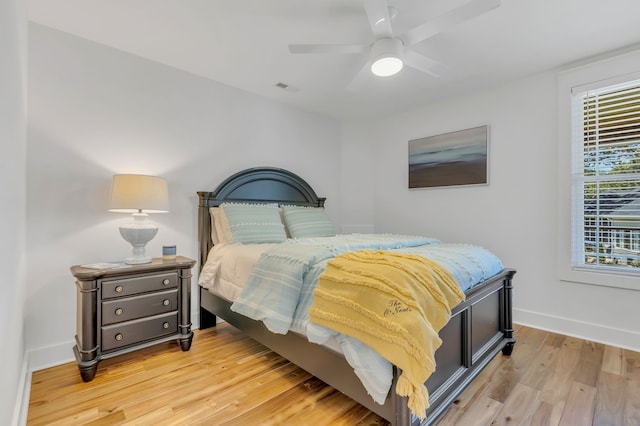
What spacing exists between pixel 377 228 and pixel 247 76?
2.63 metres

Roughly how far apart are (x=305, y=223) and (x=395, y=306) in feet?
7.04

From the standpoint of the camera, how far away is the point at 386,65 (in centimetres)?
213

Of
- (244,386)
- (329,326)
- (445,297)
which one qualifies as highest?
(445,297)

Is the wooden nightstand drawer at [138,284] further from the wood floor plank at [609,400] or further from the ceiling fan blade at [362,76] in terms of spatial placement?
the wood floor plank at [609,400]

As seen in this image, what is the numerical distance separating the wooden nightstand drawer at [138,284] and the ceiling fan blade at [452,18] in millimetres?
2436

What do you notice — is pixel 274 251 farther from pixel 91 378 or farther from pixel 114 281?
pixel 91 378

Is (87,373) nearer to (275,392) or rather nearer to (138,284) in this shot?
(138,284)

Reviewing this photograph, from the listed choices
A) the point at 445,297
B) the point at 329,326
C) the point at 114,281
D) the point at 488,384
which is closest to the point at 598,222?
the point at 488,384

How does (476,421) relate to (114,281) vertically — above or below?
below

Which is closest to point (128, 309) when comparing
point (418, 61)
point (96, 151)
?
point (96, 151)

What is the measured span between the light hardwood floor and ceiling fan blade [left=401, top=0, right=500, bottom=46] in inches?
85.6

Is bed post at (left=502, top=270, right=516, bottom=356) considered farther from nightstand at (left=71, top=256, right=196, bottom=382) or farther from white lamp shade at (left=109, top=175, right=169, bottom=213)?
white lamp shade at (left=109, top=175, right=169, bottom=213)

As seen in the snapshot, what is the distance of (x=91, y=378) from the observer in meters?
1.97

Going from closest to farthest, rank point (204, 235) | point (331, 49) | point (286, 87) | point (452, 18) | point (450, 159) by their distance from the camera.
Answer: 1. point (452, 18)
2. point (331, 49)
3. point (204, 235)
4. point (286, 87)
5. point (450, 159)
